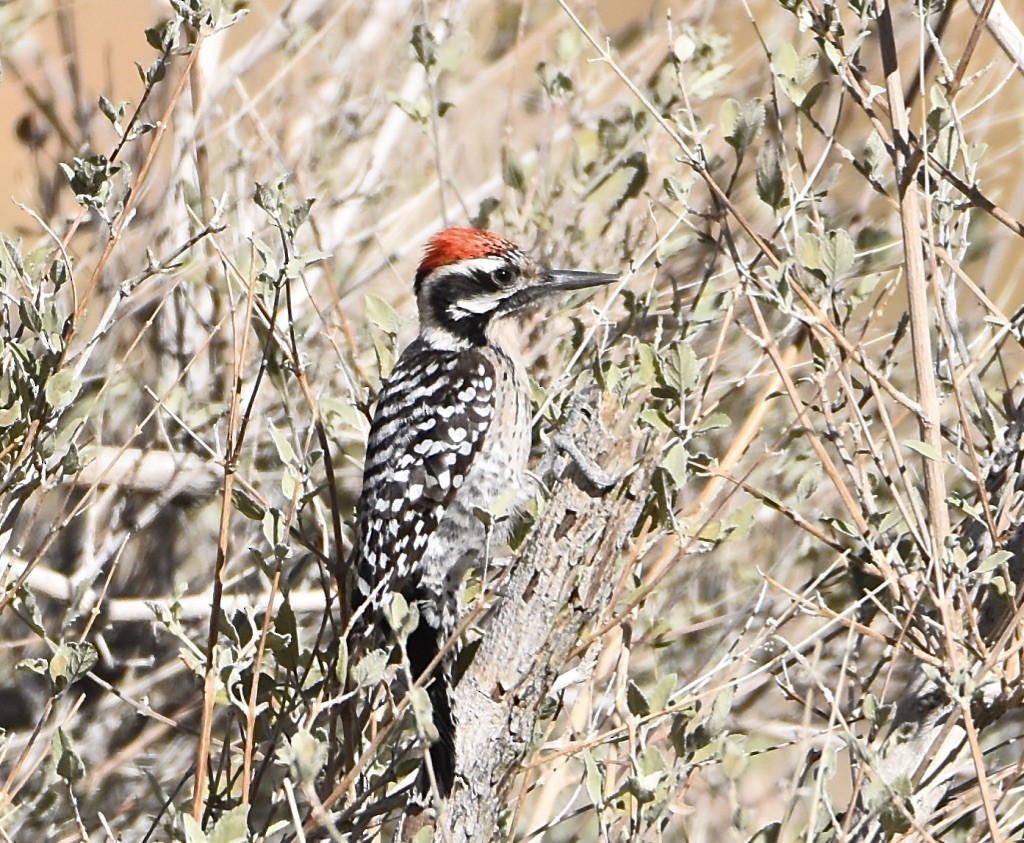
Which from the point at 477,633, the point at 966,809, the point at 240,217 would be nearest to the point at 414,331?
the point at 240,217

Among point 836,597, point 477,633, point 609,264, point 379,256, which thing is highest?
point 379,256

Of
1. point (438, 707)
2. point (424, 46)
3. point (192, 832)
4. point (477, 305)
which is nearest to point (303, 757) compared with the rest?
point (192, 832)

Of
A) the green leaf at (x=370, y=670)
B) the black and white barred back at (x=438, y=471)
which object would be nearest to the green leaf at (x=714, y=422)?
the green leaf at (x=370, y=670)

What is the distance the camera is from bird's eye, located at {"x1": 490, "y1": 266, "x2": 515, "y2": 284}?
4.45m

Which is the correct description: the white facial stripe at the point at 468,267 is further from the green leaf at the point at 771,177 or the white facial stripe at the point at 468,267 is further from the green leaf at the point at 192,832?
the green leaf at the point at 192,832

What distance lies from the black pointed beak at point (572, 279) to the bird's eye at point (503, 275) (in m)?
0.17

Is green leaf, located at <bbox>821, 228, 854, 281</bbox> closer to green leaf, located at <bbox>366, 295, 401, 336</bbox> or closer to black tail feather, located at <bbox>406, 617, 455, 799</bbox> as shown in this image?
green leaf, located at <bbox>366, 295, 401, 336</bbox>

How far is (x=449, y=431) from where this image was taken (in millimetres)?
4406

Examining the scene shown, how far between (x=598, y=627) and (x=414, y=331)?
9.58 ft

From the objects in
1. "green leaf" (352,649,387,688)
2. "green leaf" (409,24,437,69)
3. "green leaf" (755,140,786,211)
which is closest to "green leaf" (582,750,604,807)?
A: "green leaf" (352,649,387,688)

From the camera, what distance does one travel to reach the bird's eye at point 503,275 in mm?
4445

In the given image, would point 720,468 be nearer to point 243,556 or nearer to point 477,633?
point 477,633

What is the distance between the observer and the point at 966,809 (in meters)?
2.84

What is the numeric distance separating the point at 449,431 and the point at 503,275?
0.54 m
